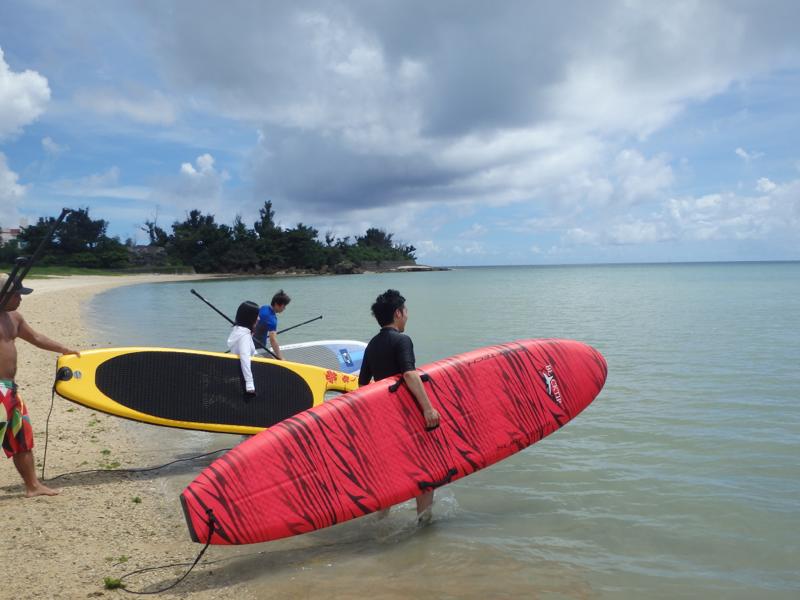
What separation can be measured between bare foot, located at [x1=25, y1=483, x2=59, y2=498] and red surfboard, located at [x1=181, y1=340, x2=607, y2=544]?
5.88 feet

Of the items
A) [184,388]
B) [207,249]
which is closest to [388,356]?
[184,388]

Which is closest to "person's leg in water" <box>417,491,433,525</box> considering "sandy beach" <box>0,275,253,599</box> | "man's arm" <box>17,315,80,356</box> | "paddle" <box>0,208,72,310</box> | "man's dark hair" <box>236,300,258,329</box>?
"sandy beach" <box>0,275,253,599</box>

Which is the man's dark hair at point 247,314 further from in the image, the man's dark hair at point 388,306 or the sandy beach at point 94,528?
the man's dark hair at point 388,306

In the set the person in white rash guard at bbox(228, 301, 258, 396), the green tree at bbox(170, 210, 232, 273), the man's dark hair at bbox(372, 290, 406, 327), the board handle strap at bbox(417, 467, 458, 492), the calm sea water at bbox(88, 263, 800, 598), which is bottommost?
the calm sea water at bbox(88, 263, 800, 598)

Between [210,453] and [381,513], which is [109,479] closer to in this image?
[210,453]

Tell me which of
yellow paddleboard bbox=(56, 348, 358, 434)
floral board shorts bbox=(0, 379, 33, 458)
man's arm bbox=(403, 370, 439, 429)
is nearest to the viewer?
man's arm bbox=(403, 370, 439, 429)

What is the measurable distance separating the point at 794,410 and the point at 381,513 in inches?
243

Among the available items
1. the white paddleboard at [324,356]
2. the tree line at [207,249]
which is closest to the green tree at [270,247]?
the tree line at [207,249]

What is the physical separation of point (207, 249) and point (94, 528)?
88807mm

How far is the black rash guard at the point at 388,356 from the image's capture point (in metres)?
4.17

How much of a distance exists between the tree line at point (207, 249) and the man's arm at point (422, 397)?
248ft

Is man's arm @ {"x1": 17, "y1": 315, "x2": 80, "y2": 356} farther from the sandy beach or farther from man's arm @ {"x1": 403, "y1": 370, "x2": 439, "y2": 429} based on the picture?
man's arm @ {"x1": 403, "y1": 370, "x2": 439, "y2": 429}

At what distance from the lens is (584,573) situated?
13.0 ft

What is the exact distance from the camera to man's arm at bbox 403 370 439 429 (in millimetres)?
4125
